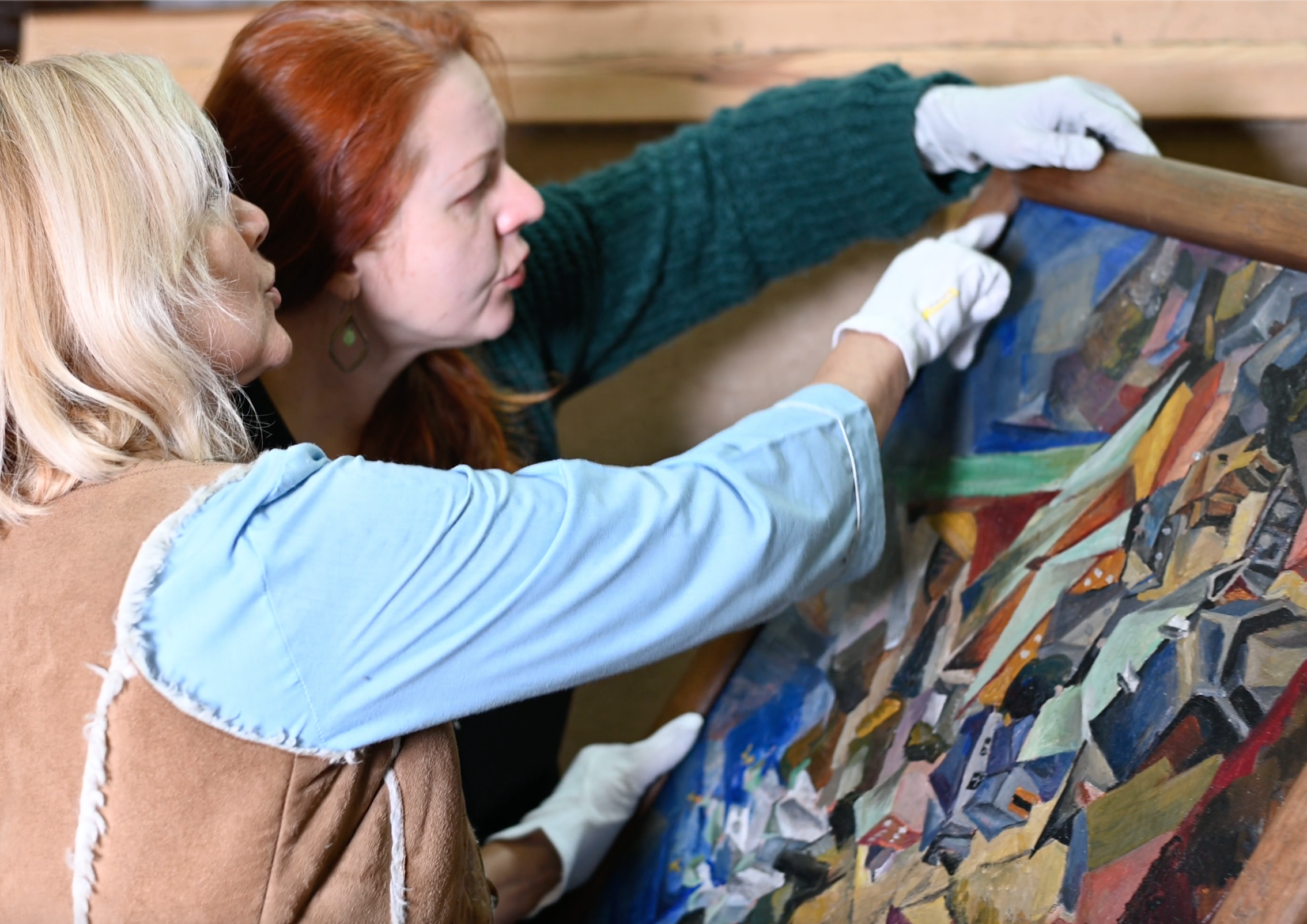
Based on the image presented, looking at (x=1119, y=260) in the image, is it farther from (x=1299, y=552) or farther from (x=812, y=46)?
(x=812, y=46)

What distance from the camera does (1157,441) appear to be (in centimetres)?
83

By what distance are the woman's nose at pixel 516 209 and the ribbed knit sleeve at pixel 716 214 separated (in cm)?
16

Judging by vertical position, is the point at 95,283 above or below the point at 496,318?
above

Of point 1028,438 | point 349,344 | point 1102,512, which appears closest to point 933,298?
point 1028,438

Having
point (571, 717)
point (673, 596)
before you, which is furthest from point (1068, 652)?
point (571, 717)

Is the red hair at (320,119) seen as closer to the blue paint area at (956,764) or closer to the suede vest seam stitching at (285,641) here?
the suede vest seam stitching at (285,641)

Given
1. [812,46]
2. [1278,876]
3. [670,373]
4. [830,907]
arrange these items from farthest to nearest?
[670,373]
[812,46]
[830,907]
[1278,876]

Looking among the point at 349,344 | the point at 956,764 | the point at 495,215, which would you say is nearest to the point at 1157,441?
the point at 956,764

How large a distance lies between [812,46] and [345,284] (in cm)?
73

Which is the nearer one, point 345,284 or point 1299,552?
point 1299,552

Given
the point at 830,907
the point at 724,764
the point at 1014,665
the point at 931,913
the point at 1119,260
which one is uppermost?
the point at 1119,260

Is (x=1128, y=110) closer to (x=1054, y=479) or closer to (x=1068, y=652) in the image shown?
(x=1054, y=479)

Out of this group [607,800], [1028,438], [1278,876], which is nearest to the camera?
[1278,876]

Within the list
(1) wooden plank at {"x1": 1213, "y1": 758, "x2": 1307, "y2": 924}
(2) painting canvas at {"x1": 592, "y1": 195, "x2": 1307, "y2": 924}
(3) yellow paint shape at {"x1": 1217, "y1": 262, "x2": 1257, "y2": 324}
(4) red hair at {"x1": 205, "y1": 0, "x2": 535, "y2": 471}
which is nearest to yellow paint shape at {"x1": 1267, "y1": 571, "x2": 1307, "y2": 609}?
(2) painting canvas at {"x1": 592, "y1": 195, "x2": 1307, "y2": 924}
